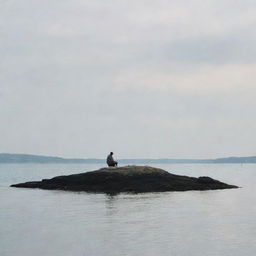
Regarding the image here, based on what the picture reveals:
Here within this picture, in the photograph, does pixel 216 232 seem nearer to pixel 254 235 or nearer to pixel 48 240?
pixel 254 235

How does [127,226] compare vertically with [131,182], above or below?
below

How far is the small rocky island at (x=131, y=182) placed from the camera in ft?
214

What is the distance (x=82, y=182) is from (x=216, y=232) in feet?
117

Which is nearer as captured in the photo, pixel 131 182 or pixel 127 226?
pixel 127 226

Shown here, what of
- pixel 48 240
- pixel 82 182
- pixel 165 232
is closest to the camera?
pixel 48 240

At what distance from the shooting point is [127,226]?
36469 mm

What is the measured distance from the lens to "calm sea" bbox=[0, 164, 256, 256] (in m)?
28.9

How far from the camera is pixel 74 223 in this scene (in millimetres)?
38406

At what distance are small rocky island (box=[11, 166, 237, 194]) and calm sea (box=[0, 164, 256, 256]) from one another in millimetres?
7590

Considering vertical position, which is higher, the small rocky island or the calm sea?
the small rocky island

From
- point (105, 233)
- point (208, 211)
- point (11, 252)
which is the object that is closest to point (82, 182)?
point (208, 211)

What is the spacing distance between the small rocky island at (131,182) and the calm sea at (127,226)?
7.59m

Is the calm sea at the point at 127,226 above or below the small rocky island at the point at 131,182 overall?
below

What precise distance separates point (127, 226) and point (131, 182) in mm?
29097
